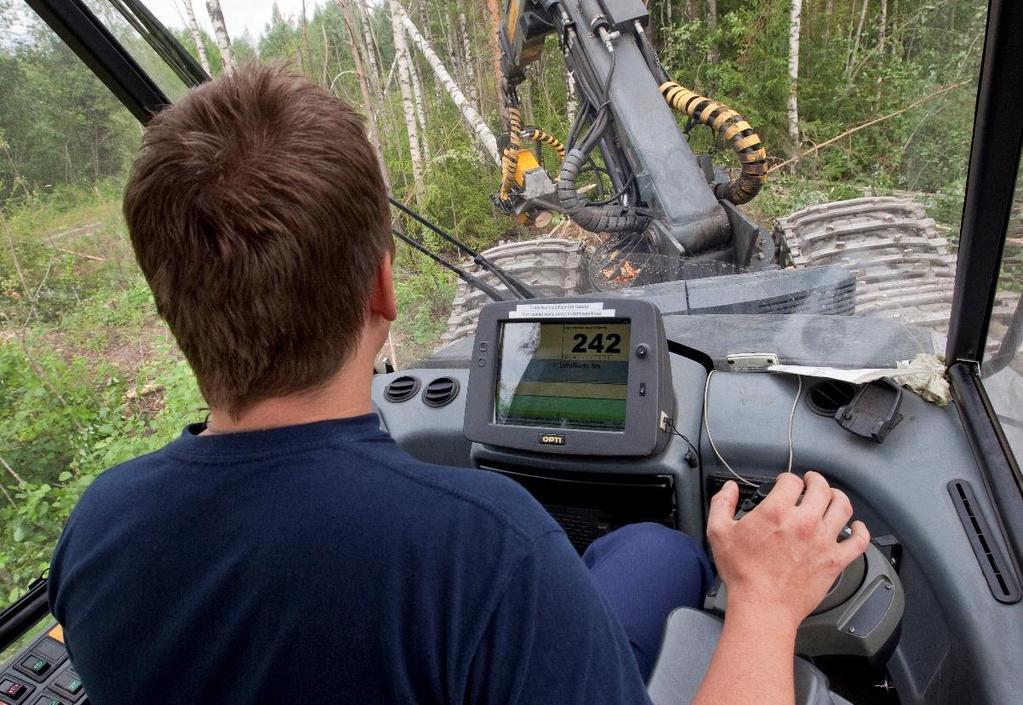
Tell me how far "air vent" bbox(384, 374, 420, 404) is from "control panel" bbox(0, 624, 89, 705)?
3.52 feet

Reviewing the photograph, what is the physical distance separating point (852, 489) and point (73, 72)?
261 centimetres

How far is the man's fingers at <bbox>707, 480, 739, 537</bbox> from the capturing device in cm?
115

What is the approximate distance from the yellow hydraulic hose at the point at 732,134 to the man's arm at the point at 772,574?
4.80 feet

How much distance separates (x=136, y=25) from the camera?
196 centimetres

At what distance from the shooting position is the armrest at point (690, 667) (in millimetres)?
1023

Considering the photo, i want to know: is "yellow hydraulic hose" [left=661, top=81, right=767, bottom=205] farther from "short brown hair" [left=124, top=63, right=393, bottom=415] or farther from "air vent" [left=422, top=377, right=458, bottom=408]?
"short brown hair" [left=124, top=63, right=393, bottom=415]

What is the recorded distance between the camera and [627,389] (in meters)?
1.56

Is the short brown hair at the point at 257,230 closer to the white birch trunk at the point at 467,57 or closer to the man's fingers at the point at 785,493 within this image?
the man's fingers at the point at 785,493

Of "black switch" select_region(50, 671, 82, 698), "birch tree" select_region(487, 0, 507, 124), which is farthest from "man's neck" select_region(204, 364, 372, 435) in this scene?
"birch tree" select_region(487, 0, 507, 124)

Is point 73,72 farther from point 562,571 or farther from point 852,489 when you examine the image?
point 852,489

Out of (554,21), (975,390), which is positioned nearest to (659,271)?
(975,390)

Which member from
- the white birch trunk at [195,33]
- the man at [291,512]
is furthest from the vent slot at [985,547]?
Answer: the white birch trunk at [195,33]

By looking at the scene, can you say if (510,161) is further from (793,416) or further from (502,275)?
(793,416)

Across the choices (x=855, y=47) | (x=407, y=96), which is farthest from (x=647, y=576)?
(x=407, y=96)
